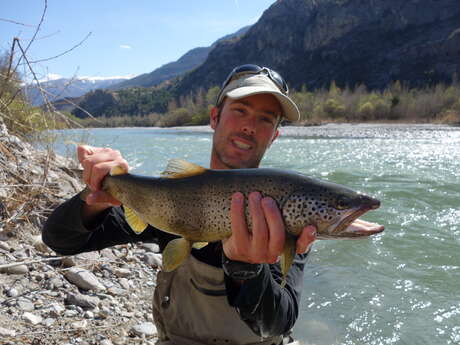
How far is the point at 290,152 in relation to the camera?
69.1 ft

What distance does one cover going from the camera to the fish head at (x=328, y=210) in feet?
6.68

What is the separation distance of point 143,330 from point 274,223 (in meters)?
2.39

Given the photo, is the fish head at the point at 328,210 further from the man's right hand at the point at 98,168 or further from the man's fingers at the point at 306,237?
the man's right hand at the point at 98,168

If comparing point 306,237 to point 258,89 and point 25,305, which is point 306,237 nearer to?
point 258,89

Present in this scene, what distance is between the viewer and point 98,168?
2416 millimetres

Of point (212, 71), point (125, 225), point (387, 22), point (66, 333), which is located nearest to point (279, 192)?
point (125, 225)

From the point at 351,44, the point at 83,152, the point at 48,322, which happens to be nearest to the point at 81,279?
the point at 48,322

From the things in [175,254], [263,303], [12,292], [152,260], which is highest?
[175,254]

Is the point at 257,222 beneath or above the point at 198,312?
above

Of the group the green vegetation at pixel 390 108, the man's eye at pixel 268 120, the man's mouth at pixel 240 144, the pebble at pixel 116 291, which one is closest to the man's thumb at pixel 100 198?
the man's mouth at pixel 240 144

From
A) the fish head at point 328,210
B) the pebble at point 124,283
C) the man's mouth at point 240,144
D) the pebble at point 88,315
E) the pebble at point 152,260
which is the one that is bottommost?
the pebble at point 152,260

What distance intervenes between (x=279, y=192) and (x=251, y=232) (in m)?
0.27

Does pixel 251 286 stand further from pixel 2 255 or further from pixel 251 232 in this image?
pixel 2 255

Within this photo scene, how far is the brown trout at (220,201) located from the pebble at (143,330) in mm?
1778
